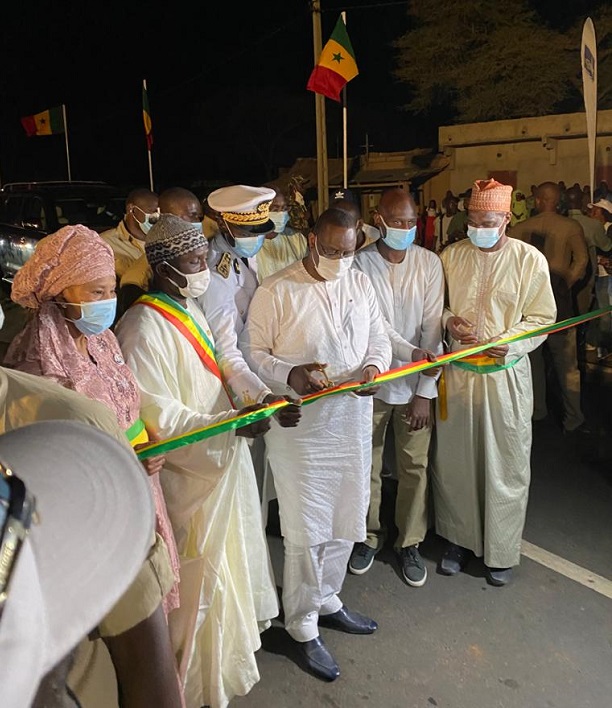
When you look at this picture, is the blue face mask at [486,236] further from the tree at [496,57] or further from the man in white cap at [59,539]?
the tree at [496,57]

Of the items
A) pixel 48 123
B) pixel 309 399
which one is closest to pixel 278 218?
pixel 309 399

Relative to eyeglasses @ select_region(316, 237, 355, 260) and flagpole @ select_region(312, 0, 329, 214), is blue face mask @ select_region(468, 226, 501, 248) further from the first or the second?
flagpole @ select_region(312, 0, 329, 214)

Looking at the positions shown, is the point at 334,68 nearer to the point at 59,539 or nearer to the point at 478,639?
the point at 478,639

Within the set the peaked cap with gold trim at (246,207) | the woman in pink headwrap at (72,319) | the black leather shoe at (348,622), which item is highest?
the peaked cap with gold trim at (246,207)

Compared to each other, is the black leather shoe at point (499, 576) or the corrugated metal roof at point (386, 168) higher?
the corrugated metal roof at point (386, 168)

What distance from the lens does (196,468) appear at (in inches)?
110

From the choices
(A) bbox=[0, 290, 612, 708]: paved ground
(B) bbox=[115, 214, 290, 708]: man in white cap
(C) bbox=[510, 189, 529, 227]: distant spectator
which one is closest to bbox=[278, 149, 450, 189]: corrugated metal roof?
(C) bbox=[510, 189, 529, 227]: distant spectator

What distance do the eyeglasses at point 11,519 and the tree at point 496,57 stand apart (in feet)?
66.1

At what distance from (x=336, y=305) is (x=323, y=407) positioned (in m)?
0.50

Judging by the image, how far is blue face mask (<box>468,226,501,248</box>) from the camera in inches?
150

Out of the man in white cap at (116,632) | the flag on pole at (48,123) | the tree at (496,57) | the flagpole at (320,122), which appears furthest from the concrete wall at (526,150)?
the man in white cap at (116,632)

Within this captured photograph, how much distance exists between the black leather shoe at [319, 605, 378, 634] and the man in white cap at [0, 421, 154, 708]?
2.85m

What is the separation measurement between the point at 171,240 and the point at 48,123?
13408mm

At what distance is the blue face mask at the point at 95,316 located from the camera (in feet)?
7.61
